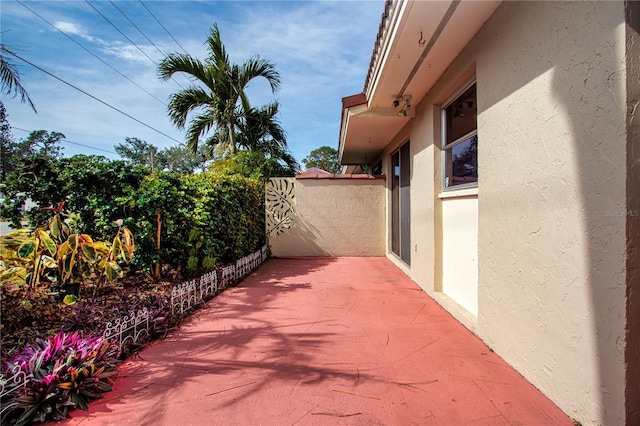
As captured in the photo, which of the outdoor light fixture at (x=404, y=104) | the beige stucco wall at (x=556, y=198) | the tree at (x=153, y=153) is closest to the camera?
the beige stucco wall at (x=556, y=198)

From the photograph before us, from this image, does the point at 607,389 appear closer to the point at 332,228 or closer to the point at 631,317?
the point at 631,317

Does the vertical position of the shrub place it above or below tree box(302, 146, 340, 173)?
below

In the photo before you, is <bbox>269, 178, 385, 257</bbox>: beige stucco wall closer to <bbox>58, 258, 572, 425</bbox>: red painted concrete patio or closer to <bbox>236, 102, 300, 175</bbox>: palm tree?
<bbox>236, 102, 300, 175</bbox>: palm tree

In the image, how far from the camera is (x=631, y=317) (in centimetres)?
144

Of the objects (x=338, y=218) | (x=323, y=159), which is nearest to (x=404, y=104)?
(x=338, y=218)

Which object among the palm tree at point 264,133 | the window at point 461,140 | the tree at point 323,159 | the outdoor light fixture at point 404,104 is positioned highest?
the tree at point 323,159

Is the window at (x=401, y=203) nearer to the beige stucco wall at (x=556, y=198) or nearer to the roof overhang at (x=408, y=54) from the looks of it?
the roof overhang at (x=408, y=54)

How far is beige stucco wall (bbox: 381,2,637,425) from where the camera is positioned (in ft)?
4.97

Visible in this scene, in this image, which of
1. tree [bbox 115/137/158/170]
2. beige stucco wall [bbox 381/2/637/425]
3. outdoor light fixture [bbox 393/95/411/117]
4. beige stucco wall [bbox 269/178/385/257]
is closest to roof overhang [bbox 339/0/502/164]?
outdoor light fixture [bbox 393/95/411/117]

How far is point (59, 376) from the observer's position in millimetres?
1938

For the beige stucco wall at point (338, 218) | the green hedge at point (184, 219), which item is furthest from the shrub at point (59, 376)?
the beige stucco wall at point (338, 218)

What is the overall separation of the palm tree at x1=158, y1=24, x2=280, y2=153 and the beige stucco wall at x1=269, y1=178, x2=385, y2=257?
10.3 feet

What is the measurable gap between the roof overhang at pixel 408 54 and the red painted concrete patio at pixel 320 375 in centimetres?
309

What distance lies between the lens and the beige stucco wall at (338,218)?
7.99 meters
